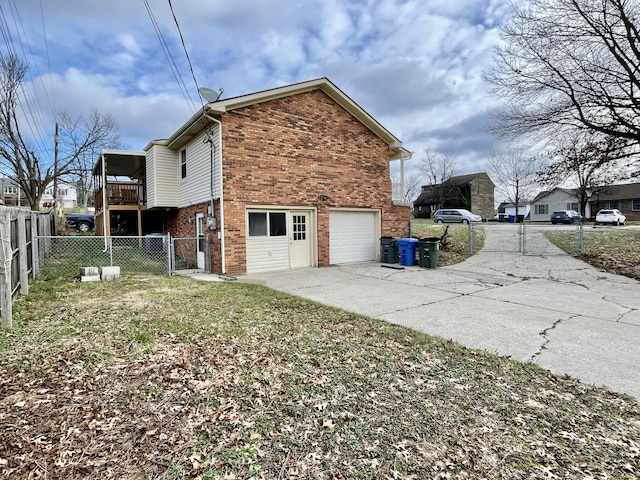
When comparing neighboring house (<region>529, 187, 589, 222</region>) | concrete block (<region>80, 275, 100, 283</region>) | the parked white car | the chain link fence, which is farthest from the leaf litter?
neighboring house (<region>529, 187, 589, 222</region>)

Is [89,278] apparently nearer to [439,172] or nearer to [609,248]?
[609,248]

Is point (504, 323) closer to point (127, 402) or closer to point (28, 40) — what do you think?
point (127, 402)

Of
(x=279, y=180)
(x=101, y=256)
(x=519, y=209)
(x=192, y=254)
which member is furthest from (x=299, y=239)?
(x=519, y=209)

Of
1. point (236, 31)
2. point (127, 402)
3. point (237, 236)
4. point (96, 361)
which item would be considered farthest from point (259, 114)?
point (127, 402)

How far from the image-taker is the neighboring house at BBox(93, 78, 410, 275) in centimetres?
1070

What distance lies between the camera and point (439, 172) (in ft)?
163

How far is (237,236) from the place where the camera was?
35.2 feet

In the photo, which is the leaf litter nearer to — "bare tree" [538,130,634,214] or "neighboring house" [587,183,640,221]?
"bare tree" [538,130,634,214]

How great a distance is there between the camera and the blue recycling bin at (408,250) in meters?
12.8

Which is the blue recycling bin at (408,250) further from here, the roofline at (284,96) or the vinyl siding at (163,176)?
the vinyl siding at (163,176)

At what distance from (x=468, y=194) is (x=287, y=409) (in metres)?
48.4

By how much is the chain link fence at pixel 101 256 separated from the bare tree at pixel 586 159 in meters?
14.4

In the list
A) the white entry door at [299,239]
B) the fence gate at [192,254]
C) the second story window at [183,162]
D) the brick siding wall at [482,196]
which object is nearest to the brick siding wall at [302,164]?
the white entry door at [299,239]

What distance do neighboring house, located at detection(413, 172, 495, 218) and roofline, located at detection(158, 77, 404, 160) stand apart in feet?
113
